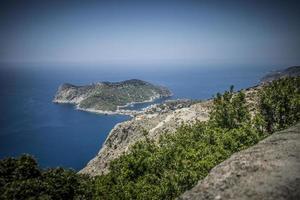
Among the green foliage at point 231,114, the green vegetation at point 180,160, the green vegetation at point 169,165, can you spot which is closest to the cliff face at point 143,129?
the green foliage at point 231,114

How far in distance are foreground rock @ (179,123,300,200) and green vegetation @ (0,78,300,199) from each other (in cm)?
1850

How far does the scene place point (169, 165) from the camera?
60.5m

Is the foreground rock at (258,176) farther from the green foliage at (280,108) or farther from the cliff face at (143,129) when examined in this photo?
the cliff face at (143,129)

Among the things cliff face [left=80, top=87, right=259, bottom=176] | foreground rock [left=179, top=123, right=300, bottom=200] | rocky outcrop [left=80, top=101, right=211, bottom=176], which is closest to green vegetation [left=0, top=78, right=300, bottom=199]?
foreground rock [left=179, top=123, right=300, bottom=200]

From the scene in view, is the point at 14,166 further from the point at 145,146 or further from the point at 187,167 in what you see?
the point at 145,146

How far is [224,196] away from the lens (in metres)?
20.7

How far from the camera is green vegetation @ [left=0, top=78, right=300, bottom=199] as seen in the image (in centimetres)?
4484

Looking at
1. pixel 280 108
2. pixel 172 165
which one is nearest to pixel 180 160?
pixel 172 165

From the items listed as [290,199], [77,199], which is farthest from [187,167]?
[290,199]

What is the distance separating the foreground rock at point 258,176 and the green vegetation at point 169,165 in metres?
18.5

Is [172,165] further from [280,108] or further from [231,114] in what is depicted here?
[280,108]

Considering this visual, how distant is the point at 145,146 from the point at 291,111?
3781 cm

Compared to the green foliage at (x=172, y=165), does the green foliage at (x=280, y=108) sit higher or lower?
higher

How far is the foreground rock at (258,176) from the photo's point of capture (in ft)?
66.5
